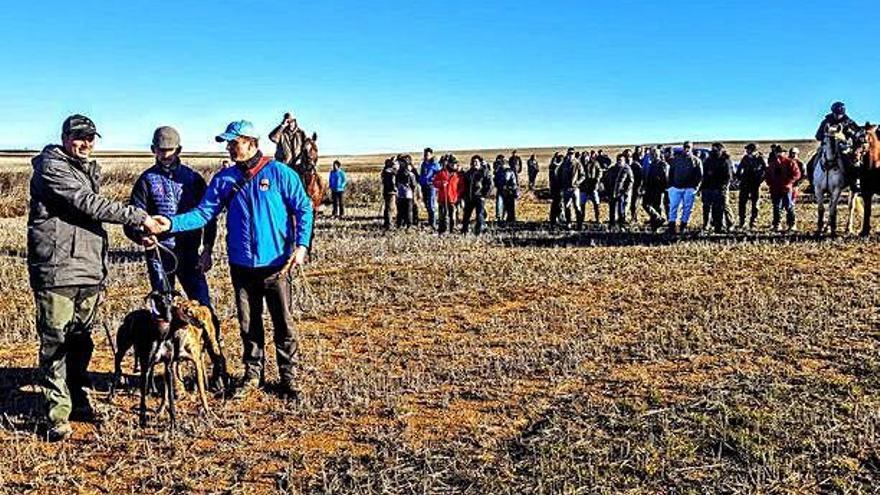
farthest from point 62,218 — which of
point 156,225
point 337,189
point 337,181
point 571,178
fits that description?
point 337,181

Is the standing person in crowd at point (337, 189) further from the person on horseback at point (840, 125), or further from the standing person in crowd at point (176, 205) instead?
the standing person in crowd at point (176, 205)

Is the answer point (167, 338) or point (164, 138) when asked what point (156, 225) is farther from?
point (164, 138)

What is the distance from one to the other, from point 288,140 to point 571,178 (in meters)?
8.18

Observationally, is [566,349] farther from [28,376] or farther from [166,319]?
[28,376]

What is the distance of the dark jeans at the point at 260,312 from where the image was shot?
20.5ft

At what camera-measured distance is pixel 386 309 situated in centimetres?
998

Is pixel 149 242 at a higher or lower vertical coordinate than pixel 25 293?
higher

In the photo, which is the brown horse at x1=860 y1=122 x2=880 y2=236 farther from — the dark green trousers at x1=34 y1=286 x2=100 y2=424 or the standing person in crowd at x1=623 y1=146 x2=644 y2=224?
the dark green trousers at x1=34 y1=286 x2=100 y2=424

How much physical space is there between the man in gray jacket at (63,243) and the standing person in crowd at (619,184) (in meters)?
14.4

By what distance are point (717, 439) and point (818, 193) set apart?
1189 centimetres

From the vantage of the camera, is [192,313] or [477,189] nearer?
[192,313]

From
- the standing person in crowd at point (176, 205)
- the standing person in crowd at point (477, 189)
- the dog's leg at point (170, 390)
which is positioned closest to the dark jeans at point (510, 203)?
the standing person in crowd at point (477, 189)

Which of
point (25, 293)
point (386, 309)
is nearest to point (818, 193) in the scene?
point (386, 309)

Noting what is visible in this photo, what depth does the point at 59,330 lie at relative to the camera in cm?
557
